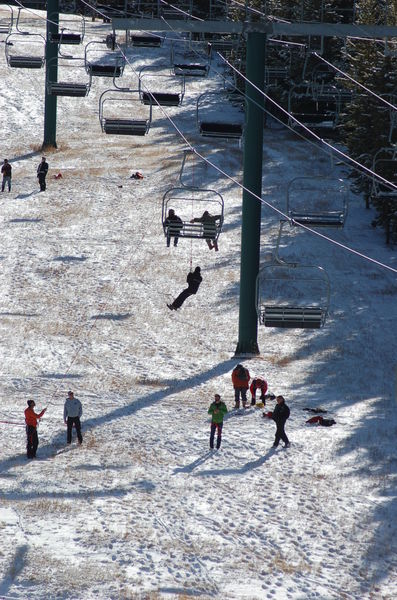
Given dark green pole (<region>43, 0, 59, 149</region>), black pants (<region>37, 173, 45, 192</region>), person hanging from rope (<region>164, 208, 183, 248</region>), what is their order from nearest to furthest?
person hanging from rope (<region>164, 208, 183, 248</region>), black pants (<region>37, 173, 45, 192</region>), dark green pole (<region>43, 0, 59, 149</region>)

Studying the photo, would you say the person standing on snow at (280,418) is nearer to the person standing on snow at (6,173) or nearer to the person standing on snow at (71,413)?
the person standing on snow at (71,413)

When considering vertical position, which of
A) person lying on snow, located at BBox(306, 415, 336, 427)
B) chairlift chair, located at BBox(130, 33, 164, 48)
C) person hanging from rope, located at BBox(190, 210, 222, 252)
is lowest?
person lying on snow, located at BBox(306, 415, 336, 427)

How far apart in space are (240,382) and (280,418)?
8.72ft

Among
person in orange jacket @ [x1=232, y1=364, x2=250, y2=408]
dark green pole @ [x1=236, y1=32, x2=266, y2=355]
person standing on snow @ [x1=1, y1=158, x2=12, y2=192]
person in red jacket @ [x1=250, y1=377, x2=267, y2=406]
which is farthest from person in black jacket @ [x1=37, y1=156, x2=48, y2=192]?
person in orange jacket @ [x1=232, y1=364, x2=250, y2=408]

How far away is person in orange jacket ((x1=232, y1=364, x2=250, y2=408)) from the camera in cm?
2331

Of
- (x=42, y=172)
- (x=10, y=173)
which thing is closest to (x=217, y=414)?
(x=42, y=172)

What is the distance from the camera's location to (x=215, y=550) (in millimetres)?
17391

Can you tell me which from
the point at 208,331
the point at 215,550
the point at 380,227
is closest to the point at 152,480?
the point at 215,550

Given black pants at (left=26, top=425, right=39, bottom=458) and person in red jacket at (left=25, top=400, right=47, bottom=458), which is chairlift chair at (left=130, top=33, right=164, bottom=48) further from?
black pants at (left=26, top=425, right=39, bottom=458)

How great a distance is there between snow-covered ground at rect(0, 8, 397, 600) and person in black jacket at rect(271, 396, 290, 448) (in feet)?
0.72

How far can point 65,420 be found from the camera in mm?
21000

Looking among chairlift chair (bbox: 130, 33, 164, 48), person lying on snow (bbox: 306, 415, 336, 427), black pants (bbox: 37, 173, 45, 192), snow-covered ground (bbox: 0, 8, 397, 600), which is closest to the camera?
snow-covered ground (bbox: 0, 8, 397, 600)

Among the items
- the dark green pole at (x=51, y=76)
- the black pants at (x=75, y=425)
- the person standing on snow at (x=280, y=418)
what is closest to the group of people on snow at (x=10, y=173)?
the dark green pole at (x=51, y=76)

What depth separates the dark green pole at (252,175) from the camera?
83.6 feet
